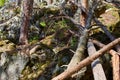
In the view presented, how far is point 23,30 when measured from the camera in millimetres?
7664

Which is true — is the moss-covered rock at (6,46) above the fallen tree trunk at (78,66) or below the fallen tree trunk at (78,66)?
below

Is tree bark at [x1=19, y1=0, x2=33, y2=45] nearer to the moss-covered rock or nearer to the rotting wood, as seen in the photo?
the moss-covered rock

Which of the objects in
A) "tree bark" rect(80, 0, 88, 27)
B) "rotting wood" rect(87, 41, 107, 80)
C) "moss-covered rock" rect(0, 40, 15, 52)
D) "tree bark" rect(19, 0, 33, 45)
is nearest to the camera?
"rotting wood" rect(87, 41, 107, 80)

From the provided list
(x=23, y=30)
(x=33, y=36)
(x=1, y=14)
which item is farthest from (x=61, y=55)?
(x=1, y=14)

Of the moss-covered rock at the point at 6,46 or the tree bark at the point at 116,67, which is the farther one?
the moss-covered rock at the point at 6,46

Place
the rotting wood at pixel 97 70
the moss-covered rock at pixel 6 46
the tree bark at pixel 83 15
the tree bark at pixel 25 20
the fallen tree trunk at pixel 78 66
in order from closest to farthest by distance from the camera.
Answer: the fallen tree trunk at pixel 78 66, the rotting wood at pixel 97 70, the moss-covered rock at pixel 6 46, the tree bark at pixel 25 20, the tree bark at pixel 83 15

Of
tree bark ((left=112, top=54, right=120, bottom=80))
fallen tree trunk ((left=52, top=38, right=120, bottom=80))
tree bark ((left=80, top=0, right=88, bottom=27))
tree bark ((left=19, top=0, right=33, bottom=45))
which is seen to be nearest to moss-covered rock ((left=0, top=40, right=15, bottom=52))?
tree bark ((left=19, top=0, right=33, bottom=45))

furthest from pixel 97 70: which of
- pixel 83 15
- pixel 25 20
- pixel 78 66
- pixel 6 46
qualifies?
pixel 6 46

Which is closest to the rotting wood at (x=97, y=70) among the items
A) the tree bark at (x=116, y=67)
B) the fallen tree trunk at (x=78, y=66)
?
the fallen tree trunk at (x=78, y=66)

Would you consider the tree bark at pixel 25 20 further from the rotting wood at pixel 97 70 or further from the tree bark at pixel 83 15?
the rotting wood at pixel 97 70

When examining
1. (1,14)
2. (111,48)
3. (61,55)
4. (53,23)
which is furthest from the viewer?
(1,14)

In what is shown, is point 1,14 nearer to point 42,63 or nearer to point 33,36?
point 33,36

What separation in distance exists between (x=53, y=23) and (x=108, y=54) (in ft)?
14.3

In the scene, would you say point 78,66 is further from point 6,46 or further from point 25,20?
point 6,46
